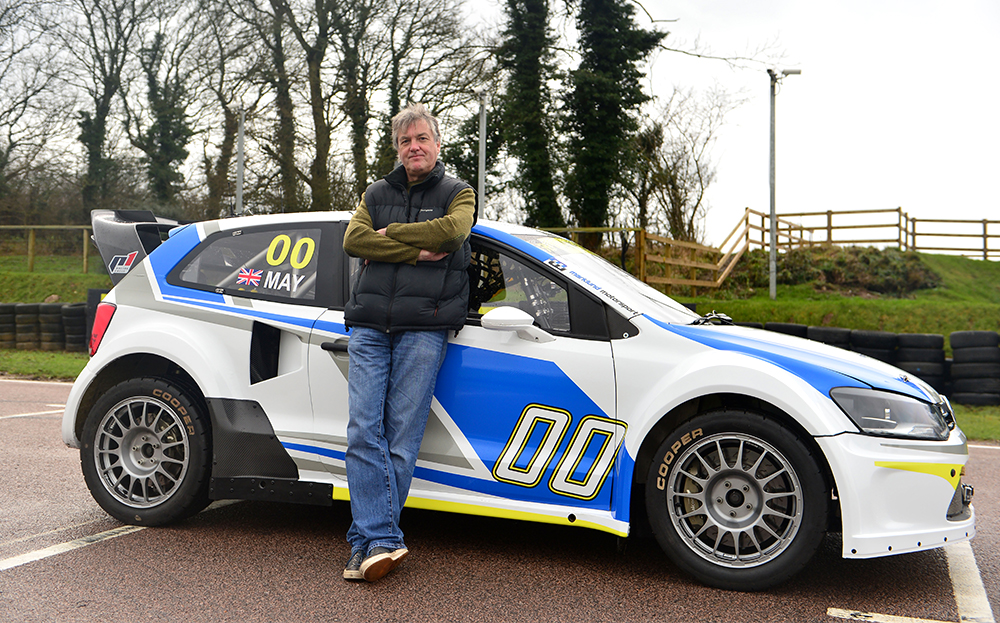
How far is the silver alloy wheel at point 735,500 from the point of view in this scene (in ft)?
11.7

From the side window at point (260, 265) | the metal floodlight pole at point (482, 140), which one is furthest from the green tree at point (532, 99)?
the side window at point (260, 265)

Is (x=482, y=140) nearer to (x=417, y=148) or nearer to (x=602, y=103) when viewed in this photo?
(x=602, y=103)

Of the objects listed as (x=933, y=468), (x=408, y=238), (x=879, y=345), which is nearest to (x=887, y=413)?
(x=933, y=468)

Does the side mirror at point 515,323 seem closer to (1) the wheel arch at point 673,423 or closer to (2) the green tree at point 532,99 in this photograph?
(1) the wheel arch at point 673,423

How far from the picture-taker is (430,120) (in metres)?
4.09

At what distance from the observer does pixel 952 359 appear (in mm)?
10914

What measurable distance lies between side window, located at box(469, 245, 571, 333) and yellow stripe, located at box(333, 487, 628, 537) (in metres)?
0.87

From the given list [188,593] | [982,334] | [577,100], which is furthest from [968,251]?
[188,593]

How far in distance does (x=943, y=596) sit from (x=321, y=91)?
26.3m

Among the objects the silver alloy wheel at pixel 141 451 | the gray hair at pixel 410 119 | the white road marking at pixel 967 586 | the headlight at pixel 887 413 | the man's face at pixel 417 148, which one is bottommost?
the white road marking at pixel 967 586

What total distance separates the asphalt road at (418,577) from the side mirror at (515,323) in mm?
1109

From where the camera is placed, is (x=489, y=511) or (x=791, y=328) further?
(x=791, y=328)

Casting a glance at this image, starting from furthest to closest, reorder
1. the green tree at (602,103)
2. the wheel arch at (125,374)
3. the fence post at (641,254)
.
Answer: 1. the green tree at (602,103)
2. the fence post at (641,254)
3. the wheel arch at (125,374)

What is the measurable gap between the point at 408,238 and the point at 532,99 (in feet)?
84.2
